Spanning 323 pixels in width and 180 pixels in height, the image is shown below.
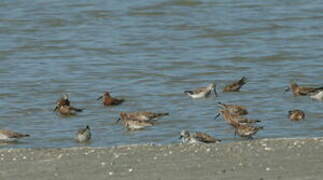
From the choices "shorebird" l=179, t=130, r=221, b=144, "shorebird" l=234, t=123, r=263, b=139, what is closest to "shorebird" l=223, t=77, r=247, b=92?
"shorebird" l=234, t=123, r=263, b=139

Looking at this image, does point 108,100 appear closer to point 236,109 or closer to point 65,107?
point 65,107

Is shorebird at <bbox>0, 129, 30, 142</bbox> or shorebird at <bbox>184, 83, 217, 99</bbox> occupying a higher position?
shorebird at <bbox>0, 129, 30, 142</bbox>

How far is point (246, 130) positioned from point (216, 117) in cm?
165

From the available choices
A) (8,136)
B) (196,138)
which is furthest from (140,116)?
(196,138)

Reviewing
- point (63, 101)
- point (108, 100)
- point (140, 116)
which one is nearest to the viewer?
point (140, 116)

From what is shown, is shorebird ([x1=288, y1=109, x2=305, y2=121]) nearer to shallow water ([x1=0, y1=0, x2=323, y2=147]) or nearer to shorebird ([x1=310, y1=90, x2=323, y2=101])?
shallow water ([x1=0, y1=0, x2=323, y2=147])

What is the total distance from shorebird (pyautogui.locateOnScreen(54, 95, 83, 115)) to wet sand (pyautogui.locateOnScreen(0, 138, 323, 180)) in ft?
12.1

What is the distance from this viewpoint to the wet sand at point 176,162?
A: 9.21m

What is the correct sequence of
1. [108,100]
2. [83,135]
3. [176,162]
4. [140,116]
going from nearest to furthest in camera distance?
1. [176,162]
2. [83,135]
3. [140,116]
4. [108,100]

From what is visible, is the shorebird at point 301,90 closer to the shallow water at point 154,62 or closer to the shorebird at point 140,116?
the shallow water at point 154,62

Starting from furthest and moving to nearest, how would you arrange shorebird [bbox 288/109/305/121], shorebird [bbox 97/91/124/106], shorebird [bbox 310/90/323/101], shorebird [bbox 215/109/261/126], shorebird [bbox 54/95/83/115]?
shorebird [bbox 310/90/323/101]
shorebird [bbox 97/91/124/106]
shorebird [bbox 54/95/83/115]
shorebird [bbox 288/109/305/121]
shorebird [bbox 215/109/261/126]

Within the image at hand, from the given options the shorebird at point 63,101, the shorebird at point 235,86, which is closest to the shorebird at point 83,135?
the shorebird at point 63,101

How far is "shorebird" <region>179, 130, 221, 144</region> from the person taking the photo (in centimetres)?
1250

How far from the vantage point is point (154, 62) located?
1962cm
